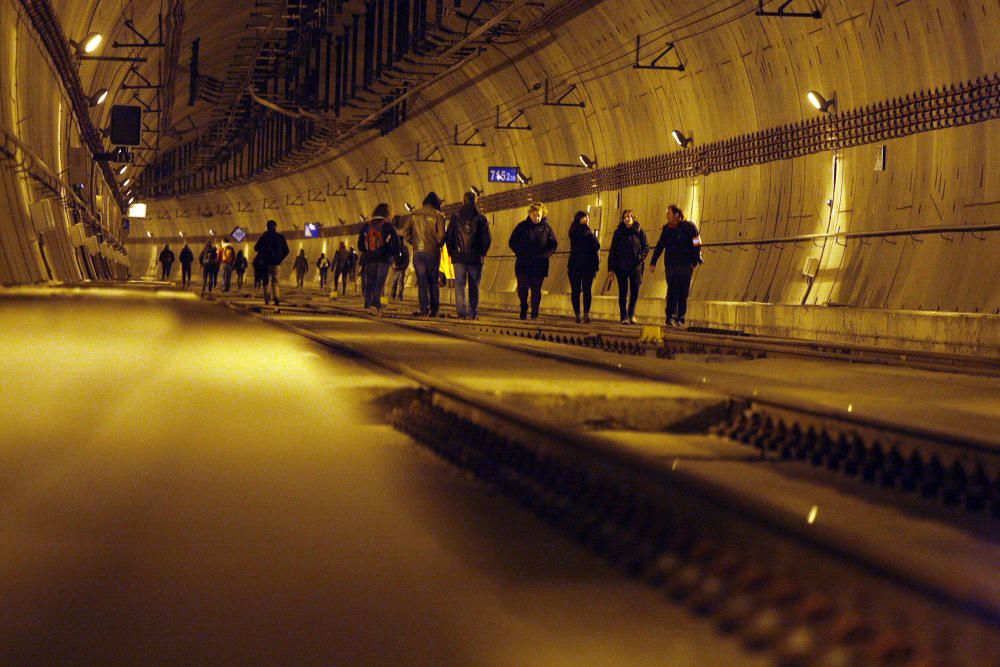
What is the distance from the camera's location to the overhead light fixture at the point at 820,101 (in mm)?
24156

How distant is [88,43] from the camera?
3675cm

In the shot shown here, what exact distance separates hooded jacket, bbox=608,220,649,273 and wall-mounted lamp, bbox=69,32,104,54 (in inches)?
752

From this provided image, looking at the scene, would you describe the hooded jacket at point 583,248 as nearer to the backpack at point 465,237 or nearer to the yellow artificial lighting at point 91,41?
the backpack at point 465,237

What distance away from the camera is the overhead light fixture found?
24.2m

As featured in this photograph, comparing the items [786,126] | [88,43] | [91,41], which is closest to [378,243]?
[786,126]

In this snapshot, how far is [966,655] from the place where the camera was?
277 cm

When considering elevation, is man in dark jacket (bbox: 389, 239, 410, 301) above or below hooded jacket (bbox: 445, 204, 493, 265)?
below

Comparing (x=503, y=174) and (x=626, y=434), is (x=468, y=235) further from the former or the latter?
(x=503, y=174)

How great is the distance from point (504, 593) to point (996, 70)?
681 inches

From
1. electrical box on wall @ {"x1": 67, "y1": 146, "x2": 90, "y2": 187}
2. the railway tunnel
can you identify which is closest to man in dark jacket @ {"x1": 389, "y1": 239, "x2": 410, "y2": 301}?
the railway tunnel

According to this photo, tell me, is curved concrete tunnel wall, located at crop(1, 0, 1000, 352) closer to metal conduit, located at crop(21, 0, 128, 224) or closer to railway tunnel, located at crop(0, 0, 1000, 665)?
railway tunnel, located at crop(0, 0, 1000, 665)

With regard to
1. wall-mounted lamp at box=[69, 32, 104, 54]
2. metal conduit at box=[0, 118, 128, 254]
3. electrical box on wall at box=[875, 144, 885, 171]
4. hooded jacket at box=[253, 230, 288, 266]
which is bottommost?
hooded jacket at box=[253, 230, 288, 266]

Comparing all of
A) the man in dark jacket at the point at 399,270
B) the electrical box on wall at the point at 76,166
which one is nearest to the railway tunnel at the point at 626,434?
the man in dark jacket at the point at 399,270

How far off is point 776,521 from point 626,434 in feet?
13.2
